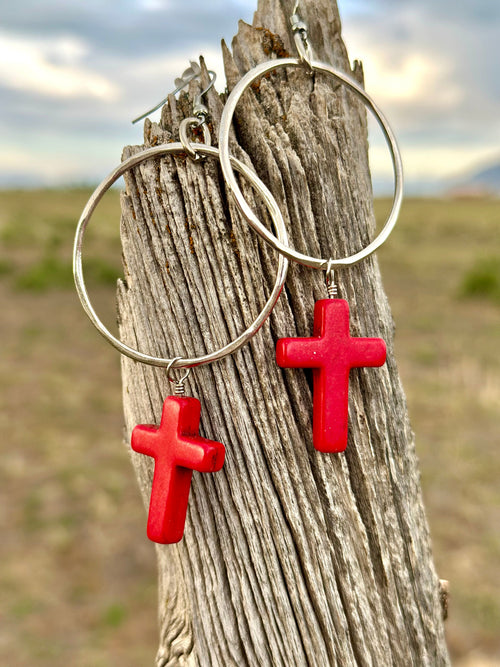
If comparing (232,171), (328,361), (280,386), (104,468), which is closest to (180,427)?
(280,386)

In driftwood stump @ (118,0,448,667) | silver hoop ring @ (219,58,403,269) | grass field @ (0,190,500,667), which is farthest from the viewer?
grass field @ (0,190,500,667)

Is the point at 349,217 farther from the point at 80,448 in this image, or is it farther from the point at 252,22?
the point at 80,448

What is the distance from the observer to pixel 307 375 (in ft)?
5.33

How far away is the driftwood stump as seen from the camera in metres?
1.57

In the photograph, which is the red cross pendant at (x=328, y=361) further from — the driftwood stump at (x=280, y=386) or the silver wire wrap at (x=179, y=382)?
the silver wire wrap at (x=179, y=382)

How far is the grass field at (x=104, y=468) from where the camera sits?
14.5 ft

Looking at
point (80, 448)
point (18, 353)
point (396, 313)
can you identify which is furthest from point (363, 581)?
point (396, 313)

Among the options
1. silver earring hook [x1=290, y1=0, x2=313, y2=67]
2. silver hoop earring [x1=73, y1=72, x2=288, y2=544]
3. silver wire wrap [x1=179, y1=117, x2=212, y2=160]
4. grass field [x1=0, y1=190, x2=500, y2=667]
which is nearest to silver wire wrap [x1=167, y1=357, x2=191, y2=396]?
silver hoop earring [x1=73, y1=72, x2=288, y2=544]

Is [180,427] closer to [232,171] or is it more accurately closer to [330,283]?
[330,283]

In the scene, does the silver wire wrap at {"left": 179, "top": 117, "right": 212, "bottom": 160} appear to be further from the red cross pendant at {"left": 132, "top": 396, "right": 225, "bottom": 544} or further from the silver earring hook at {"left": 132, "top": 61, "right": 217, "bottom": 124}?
the red cross pendant at {"left": 132, "top": 396, "right": 225, "bottom": 544}

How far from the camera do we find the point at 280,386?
159 cm

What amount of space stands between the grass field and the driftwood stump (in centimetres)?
296

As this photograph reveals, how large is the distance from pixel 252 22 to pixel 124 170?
55 cm

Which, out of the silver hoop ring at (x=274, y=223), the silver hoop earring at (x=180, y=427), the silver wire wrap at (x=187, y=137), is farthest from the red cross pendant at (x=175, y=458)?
the silver wire wrap at (x=187, y=137)
